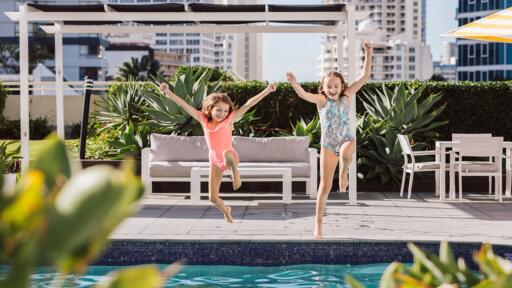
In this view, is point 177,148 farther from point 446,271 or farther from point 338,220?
point 446,271

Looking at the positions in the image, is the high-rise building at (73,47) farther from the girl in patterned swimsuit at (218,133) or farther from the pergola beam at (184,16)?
the girl in patterned swimsuit at (218,133)

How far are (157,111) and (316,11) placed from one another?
10.7ft

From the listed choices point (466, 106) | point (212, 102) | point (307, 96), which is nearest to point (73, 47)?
point (466, 106)

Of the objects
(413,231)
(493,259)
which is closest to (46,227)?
(493,259)

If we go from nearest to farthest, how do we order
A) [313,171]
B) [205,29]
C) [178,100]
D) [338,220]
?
[178,100]
[338,220]
[313,171]
[205,29]

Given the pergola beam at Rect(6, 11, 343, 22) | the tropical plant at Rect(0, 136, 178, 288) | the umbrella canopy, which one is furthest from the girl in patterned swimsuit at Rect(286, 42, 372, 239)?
the tropical plant at Rect(0, 136, 178, 288)

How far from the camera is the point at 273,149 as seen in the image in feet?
39.8

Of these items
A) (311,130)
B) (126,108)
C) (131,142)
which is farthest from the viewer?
(126,108)

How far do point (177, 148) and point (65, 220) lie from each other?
37.2ft

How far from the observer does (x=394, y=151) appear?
12430mm

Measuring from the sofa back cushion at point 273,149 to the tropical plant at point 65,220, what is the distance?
36.5 feet

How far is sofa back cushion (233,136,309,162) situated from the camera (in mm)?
12000

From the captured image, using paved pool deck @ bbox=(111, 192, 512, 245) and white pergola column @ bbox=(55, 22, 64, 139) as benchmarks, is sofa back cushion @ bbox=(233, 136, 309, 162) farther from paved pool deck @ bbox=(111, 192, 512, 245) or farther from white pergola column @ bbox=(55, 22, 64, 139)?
white pergola column @ bbox=(55, 22, 64, 139)

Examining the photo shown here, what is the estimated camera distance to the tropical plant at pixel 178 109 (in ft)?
42.4
